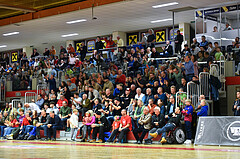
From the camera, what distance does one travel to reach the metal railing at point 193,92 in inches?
634

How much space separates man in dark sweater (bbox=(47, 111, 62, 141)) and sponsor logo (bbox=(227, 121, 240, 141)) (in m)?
8.68

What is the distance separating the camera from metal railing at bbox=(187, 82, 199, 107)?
52.9 ft

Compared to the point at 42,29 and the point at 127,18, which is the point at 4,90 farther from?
the point at 127,18

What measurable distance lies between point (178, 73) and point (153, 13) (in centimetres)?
883

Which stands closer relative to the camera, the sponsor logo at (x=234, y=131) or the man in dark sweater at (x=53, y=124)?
the sponsor logo at (x=234, y=131)

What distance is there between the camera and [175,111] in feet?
48.9

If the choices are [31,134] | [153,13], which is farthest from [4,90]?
[153,13]

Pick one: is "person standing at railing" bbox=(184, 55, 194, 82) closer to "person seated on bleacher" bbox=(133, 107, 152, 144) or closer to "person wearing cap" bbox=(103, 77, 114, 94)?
"person seated on bleacher" bbox=(133, 107, 152, 144)

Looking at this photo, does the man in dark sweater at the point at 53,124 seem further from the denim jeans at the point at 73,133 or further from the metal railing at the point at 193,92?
the metal railing at the point at 193,92

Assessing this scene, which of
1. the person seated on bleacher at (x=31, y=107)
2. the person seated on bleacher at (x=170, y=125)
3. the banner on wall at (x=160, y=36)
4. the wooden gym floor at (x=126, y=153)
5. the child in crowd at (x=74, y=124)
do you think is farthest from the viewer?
the banner on wall at (x=160, y=36)

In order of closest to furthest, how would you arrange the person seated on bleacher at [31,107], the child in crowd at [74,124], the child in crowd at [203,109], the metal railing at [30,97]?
the child in crowd at [203,109]
the child in crowd at [74,124]
the person seated on bleacher at [31,107]
the metal railing at [30,97]

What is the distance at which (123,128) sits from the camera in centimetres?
1587

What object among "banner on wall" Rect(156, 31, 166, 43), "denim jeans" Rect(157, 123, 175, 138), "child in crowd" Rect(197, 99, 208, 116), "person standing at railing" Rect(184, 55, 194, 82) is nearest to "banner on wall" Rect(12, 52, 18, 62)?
"banner on wall" Rect(156, 31, 166, 43)

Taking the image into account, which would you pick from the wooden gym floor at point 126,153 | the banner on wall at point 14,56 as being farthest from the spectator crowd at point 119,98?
the banner on wall at point 14,56
